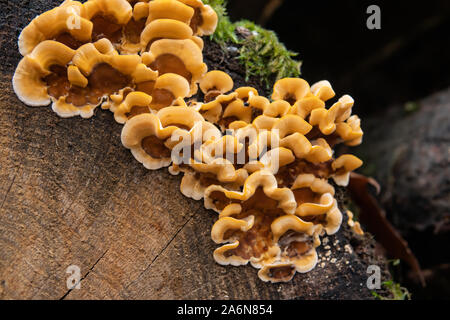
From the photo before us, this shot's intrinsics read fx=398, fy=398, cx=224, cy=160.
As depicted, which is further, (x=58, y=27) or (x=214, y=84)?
(x=214, y=84)

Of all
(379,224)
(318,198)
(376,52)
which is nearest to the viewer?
(318,198)

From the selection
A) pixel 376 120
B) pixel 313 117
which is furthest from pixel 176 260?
pixel 376 120

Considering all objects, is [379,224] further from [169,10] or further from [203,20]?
[169,10]

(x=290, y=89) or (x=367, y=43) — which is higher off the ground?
(x=290, y=89)


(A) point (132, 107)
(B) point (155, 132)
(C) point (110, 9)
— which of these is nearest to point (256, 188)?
(B) point (155, 132)

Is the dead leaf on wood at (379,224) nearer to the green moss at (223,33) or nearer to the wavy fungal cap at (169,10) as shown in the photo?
the green moss at (223,33)

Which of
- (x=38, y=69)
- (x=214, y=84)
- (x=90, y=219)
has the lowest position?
(x=90, y=219)

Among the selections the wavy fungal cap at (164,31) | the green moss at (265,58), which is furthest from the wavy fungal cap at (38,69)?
the green moss at (265,58)
